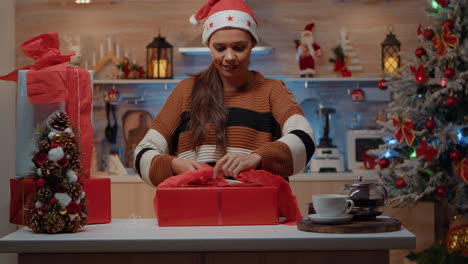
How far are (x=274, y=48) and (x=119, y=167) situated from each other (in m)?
1.44

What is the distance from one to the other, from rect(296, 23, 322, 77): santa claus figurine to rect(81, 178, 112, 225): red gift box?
2986mm

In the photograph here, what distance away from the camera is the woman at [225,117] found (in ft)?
6.28

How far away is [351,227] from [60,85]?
0.91 m

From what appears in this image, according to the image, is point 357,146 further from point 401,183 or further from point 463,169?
point 463,169

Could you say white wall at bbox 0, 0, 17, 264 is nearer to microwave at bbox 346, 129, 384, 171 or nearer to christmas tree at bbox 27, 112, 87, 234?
christmas tree at bbox 27, 112, 87, 234

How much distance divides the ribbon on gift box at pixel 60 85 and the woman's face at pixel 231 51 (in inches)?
16.5

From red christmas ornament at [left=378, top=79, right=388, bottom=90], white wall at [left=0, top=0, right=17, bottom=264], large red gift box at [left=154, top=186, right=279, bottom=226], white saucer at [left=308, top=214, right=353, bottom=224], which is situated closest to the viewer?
white saucer at [left=308, top=214, right=353, bottom=224]

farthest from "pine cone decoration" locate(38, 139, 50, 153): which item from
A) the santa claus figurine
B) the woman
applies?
the santa claus figurine

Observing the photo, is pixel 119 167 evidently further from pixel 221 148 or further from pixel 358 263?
pixel 358 263

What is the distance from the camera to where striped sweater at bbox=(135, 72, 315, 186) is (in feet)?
6.19

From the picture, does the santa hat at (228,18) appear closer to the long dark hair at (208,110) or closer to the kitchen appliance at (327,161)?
the long dark hair at (208,110)

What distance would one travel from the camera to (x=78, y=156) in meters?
1.68

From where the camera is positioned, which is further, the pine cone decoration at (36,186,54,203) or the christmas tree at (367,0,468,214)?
the christmas tree at (367,0,468,214)

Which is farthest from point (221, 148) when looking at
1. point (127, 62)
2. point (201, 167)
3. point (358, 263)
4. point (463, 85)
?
point (127, 62)
